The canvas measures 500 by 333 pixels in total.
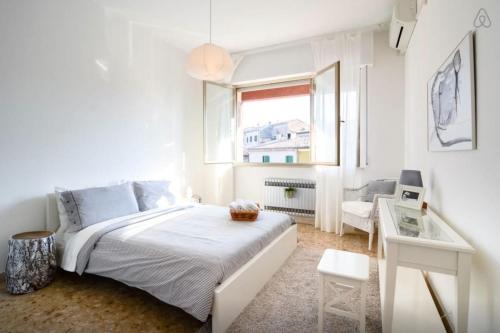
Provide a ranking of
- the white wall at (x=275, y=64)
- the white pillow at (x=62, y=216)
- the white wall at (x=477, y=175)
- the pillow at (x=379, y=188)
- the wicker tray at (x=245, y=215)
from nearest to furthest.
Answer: the white wall at (x=477, y=175) < the white pillow at (x=62, y=216) < the wicker tray at (x=245, y=215) < the pillow at (x=379, y=188) < the white wall at (x=275, y=64)

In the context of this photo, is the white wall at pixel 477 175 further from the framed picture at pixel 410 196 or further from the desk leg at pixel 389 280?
the desk leg at pixel 389 280

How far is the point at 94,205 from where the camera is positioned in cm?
→ 243

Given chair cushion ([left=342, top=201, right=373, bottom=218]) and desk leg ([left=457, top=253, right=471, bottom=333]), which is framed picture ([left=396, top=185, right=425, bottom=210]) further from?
chair cushion ([left=342, top=201, right=373, bottom=218])

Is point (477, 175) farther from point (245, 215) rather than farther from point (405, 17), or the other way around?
point (405, 17)

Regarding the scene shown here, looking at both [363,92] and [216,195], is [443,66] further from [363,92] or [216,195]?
[216,195]

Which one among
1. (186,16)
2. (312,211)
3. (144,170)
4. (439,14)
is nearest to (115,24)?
(186,16)

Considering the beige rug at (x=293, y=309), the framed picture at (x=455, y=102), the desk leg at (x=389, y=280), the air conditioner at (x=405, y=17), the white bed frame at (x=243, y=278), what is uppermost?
the air conditioner at (x=405, y=17)

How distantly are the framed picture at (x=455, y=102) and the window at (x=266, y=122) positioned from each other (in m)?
1.94

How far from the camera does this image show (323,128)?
3.80 metres

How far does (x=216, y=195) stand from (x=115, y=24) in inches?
117

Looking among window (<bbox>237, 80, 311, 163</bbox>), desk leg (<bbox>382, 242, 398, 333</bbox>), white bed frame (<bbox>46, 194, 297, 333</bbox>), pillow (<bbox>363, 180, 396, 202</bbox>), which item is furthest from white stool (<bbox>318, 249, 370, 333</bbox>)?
window (<bbox>237, 80, 311, 163</bbox>)

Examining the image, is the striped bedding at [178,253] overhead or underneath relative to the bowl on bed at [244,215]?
underneath

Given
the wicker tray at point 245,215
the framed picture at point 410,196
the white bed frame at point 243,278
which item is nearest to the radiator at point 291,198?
the white bed frame at point 243,278

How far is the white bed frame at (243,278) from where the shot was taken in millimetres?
1560
